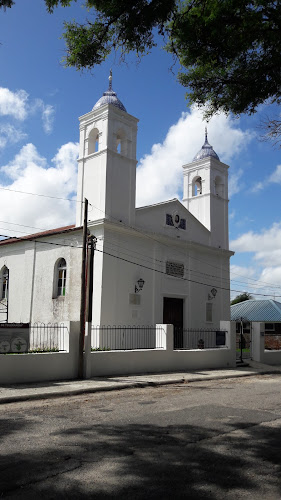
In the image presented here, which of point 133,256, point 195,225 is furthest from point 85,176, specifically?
point 195,225

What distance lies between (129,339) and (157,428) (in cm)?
1232

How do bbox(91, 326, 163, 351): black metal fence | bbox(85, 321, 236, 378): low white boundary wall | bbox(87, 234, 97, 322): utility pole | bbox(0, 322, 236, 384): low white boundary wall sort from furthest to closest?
bbox(91, 326, 163, 351): black metal fence < bbox(85, 321, 236, 378): low white boundary wall < bbox(87, 234, 97, 322): utility pole < bbox(0, 322, 236, 384): low white boundary wall

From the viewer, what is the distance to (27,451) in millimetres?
5867

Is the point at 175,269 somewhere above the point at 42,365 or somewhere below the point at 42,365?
above

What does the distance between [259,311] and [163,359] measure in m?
28.3

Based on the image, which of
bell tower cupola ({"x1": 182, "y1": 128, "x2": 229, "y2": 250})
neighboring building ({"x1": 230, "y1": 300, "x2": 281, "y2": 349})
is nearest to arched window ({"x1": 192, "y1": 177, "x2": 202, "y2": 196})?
bell tower cupola ({"x1": 182, "y1": 128, "x2": 229, "y2": 250})

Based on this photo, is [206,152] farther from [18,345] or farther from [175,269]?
[18,345]

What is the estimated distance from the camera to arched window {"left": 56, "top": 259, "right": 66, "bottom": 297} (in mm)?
21594

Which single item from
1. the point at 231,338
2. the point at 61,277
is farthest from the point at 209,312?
the point at 61,277

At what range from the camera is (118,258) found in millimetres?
20359

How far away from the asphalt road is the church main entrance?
39.0ft

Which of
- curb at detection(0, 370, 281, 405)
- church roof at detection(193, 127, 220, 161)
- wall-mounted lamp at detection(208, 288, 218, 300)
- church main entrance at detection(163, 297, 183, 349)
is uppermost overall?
church roof at detection(193, 127, 220, 161)

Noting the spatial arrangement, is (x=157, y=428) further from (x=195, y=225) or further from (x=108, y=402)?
(x=195, y=225)

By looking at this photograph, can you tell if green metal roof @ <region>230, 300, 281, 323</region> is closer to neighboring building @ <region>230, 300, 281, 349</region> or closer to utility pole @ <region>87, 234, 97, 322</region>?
neighboring building @ <region>230, 300, 281, 349</region>
